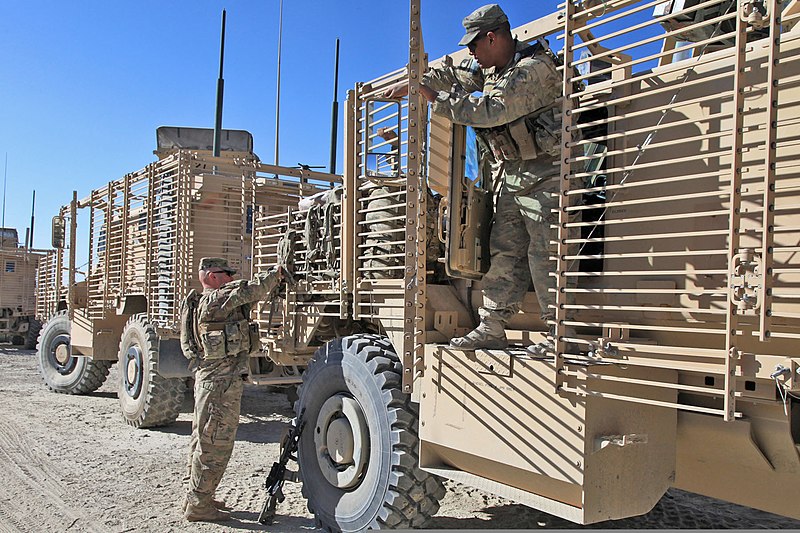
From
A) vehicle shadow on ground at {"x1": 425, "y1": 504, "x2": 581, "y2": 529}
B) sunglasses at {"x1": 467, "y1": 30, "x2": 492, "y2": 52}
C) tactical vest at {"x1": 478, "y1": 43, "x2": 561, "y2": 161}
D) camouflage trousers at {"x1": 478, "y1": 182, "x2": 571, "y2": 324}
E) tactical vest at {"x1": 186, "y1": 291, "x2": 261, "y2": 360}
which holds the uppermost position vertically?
sunglasses at {"x1": 467, "y1": 30, "x2": 492, "y2": 52}

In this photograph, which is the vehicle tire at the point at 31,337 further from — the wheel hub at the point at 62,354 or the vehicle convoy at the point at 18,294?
the wheel hub at the point at 62,354

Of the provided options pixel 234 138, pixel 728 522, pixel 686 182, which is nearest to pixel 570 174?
pixel 686 182

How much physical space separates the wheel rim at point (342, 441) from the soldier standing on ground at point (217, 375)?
0.93m

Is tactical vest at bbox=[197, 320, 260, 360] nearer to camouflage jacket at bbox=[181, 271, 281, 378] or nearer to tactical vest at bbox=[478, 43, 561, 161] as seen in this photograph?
camouflage jacket at bbox=[181, 271, 281, 378]

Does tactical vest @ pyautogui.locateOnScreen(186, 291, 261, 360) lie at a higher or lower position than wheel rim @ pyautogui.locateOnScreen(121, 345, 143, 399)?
higher

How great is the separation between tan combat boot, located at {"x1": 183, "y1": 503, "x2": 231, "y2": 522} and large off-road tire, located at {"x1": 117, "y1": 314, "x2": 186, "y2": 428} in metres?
3.24

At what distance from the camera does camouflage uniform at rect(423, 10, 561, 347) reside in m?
3.22

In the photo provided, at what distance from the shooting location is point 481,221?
3.63 m

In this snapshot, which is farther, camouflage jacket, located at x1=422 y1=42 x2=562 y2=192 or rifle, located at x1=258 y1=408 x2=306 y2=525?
rifle, located at x1=258 y1=408 x2=306 y2=525

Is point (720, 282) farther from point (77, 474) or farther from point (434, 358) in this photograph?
point (77, 474)

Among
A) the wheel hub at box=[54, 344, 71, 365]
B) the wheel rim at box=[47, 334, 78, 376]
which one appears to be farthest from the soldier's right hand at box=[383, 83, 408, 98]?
the wheel hub at box=[54, 344, 71, 365]

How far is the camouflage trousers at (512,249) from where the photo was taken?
3295mm

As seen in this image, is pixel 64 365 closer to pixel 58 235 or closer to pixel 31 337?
pixel 58 235

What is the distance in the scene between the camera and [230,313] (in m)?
5.28
